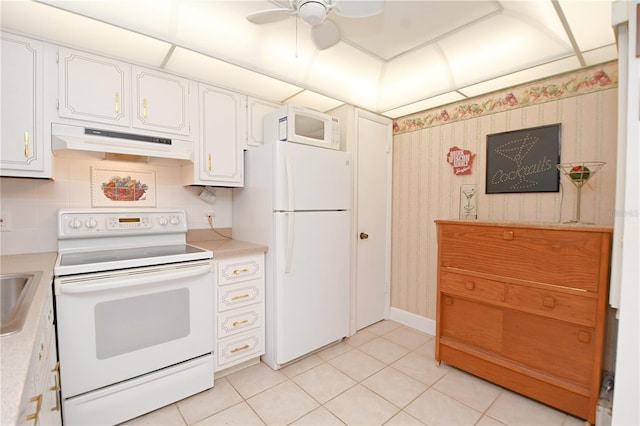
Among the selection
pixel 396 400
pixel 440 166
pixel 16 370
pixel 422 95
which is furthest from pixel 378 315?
pixel 16 370

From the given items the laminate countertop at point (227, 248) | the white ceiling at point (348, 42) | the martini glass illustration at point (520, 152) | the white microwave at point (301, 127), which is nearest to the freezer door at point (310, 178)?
the white microwave at point (301, 127)

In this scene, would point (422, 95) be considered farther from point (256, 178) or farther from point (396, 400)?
point (396, 400)

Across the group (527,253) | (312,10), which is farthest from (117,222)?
(527,253)

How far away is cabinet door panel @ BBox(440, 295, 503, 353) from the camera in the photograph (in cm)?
206

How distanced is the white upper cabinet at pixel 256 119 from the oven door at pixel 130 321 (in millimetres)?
1155

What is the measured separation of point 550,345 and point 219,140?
8.89ft

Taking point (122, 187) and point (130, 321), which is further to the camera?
point (122, 187)

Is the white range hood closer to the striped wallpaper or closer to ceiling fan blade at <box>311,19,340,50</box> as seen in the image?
ceiling fan blade at <box>311,19,340,50</box>

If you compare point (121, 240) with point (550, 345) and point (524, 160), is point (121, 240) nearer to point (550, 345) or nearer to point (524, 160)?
point (550, 345)

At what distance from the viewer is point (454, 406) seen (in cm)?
187

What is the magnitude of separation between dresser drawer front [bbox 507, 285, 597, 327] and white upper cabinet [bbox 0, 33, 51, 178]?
3029mm

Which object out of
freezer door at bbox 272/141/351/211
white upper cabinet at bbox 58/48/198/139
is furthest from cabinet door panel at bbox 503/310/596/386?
white upper cabinet at bbox 58/48/198/139

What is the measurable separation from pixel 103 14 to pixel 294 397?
2553 mm

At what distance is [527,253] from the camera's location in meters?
1.88
